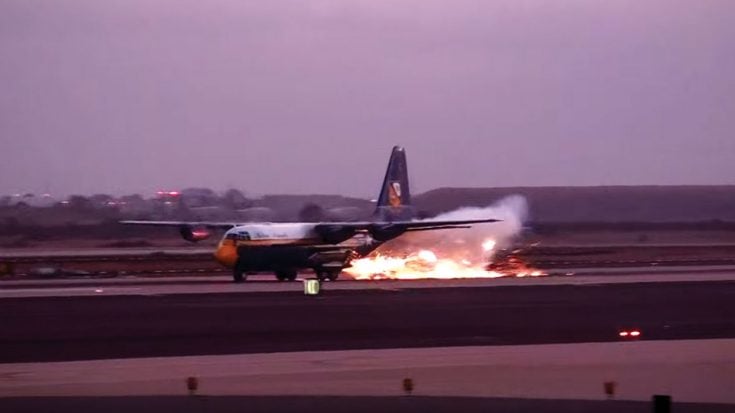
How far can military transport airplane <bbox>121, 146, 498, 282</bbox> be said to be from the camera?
49.1 m

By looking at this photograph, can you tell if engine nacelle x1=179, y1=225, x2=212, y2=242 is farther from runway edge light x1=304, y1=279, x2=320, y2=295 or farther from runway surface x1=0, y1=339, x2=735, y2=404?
runway surface x1=0, y1=339, x2=735, y2=404

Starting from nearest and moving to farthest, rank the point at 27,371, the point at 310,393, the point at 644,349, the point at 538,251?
the point at 310,393, the point at 27,371, the point at 644,349, the point at 538,251

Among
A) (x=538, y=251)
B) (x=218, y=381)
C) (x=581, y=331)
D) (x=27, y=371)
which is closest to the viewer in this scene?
(x=218, y=381)

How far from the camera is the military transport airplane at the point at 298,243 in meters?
49.1

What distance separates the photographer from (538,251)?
75.9 metres

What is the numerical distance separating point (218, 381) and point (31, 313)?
50.0 feet

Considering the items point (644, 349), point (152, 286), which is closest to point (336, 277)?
point (152, 286)

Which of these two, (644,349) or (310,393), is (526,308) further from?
(310,393)

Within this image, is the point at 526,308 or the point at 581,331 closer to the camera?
the point at 581,331

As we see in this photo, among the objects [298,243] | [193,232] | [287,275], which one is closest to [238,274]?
[287,275]

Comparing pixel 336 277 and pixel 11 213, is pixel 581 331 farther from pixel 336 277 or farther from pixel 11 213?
pixel 11 213

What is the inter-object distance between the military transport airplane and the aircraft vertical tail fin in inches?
63.8

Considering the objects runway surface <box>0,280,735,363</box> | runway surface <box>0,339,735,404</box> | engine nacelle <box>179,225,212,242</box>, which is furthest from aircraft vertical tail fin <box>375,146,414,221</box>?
runway surface <box>0,339,735,404</box>

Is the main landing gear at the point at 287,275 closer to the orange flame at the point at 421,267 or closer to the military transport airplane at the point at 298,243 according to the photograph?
the military transport airplane at the point at 298,243
